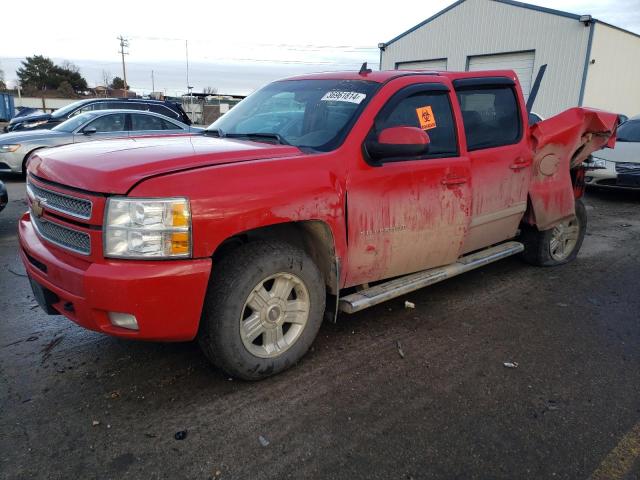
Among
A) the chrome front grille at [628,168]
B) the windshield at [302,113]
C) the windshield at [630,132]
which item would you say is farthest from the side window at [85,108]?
the windshield at [630,132]

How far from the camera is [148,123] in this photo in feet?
35.1

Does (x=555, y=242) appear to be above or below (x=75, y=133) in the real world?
below

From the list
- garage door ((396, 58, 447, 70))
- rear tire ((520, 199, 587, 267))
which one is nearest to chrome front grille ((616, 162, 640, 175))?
rear tire ((520, 199, 587, 267))

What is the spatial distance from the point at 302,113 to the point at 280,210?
116 centimetres

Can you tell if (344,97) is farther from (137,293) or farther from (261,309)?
(137,293)

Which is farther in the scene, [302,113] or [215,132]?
[215,132]

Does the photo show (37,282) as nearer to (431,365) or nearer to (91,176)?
(91,176)

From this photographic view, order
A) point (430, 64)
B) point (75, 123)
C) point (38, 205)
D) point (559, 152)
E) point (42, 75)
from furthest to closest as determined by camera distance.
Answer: point (42, 75)
point (430, 64)
point (75, 123)
point (559, 152)
point (38, 205)

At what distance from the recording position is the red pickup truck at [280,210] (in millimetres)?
2441

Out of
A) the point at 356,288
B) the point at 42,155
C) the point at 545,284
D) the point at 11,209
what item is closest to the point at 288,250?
the point at 356,288

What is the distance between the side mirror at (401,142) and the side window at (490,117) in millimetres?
988

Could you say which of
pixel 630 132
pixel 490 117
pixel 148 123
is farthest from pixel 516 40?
pixel 490 117

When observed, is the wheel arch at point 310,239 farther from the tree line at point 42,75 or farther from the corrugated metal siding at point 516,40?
the tree line at point 42,75

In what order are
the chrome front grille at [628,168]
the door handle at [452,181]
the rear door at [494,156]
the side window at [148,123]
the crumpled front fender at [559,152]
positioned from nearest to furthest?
the door handle at [452,181]
the rear door at [494,156]
the crumpled front fender at [559,152]
the chrome front grille at [628,168]
the side window at [148,123]
